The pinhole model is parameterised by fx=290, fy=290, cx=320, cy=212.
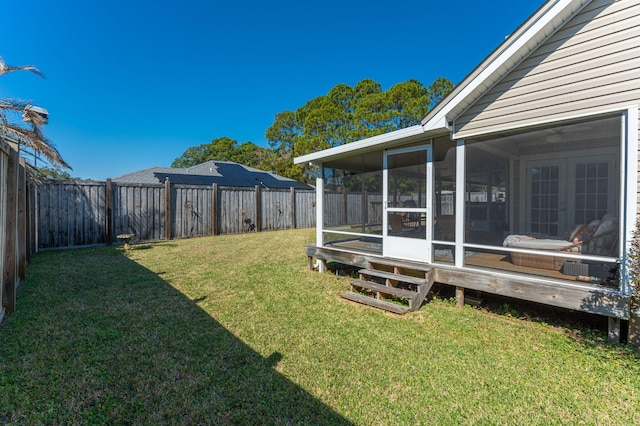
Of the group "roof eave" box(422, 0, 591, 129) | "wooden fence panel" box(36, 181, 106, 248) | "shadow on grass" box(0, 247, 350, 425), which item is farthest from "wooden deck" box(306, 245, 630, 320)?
"wooden fence panel" box(36, 181, 106, 248)

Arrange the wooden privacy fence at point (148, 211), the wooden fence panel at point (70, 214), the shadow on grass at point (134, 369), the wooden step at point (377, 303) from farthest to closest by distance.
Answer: the wooden privacy fence at point (148, 211) < the wooden fence panel at point (70, 214) < the wooden step at point (377, 303) < the shadow on grass at point (134, 369)

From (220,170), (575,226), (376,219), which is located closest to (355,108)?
(220,170)

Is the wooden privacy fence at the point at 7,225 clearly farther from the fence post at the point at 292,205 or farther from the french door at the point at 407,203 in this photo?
the fence post at the point at 292,205

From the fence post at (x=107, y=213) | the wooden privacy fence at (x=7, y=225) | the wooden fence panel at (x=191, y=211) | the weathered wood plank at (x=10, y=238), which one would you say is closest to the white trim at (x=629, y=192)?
the wooden privacy fence at (x=7, y=225)

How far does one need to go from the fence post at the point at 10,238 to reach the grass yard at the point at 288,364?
0.78 ft

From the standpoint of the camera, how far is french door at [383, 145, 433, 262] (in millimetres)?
4609

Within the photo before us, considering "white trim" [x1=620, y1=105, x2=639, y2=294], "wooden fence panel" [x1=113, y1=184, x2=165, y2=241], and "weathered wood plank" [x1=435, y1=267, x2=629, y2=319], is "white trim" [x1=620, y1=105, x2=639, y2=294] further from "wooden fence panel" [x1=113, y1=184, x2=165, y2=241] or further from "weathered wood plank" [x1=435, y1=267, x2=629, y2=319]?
"wooden fence panel" [x1=113, y1=184, x2=165, y2=241]

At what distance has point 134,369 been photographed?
2.55 m

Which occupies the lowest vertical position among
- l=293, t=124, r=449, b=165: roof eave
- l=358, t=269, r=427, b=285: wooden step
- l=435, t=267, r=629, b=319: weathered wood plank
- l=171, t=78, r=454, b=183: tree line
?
l=358, t=269, r=427, b=285: wooden step

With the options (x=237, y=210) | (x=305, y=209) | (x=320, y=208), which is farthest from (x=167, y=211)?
(x=320, y=208)

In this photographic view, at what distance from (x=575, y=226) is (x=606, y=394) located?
3.21 m

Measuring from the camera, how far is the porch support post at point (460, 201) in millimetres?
4117

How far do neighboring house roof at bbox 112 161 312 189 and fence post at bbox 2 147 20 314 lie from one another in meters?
9.71

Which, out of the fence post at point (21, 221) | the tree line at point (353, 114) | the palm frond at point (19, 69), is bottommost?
the fence post at point (21, 221)
